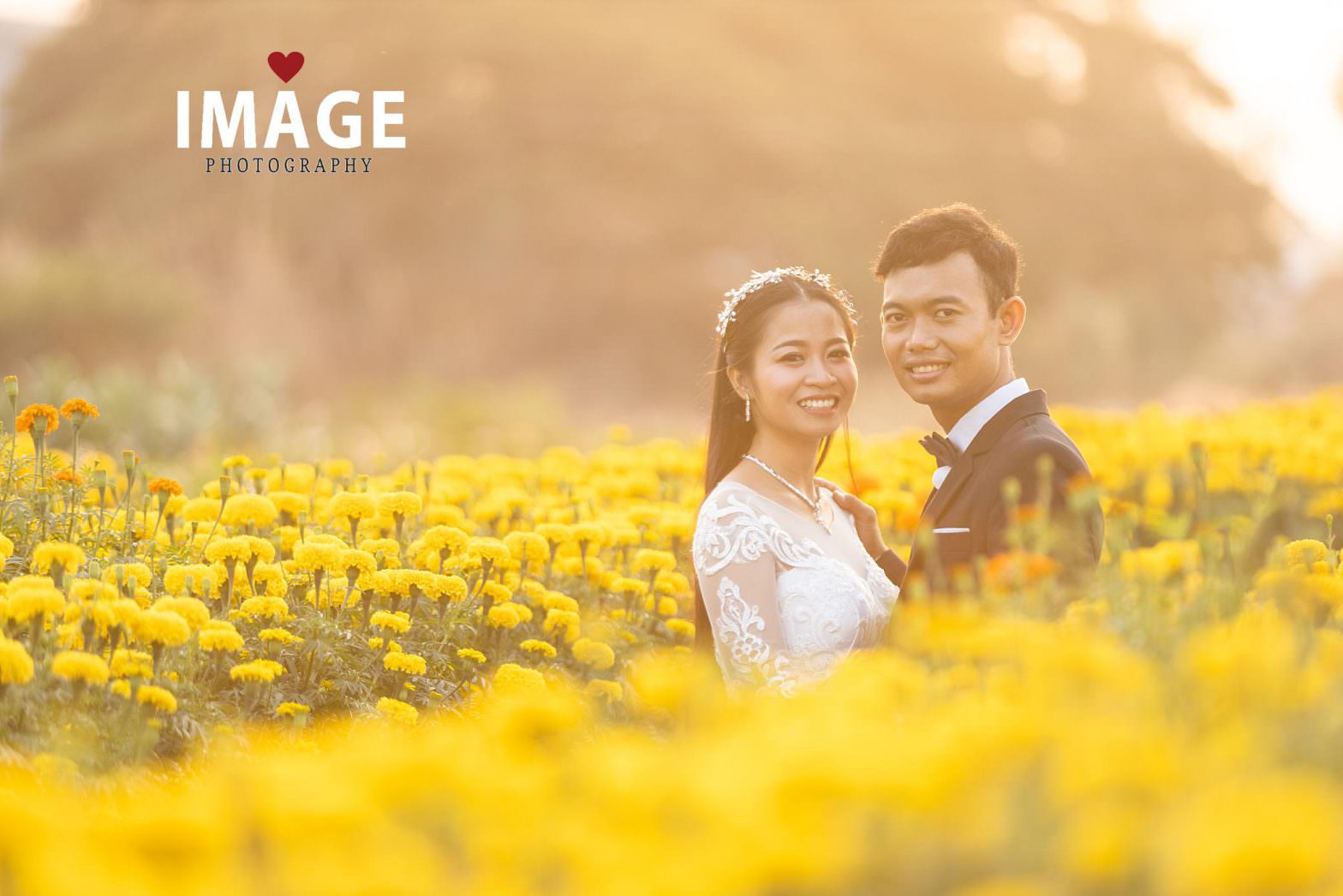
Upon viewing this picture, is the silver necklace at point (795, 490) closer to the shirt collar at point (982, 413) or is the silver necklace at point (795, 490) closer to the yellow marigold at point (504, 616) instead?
the shirt collar at point (982, 413)

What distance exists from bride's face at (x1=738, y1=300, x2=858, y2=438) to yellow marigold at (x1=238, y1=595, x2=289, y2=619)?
157 cm

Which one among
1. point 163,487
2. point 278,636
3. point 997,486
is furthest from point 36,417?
point 997,486

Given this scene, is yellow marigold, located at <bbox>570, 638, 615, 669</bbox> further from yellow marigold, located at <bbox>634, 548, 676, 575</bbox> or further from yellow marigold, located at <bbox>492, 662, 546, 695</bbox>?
yellow marigold, located at <bbox>634, 548, 676, 575</bbox>

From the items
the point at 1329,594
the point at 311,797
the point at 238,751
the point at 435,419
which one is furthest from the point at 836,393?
the point at 435,419

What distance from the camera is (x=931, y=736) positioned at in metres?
1.37

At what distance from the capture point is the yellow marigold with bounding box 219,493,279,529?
3674 mm

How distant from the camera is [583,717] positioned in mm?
3439

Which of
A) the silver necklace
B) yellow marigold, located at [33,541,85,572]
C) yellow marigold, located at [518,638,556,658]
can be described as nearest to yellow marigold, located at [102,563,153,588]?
yellow marigold, located at [33,541,85,572]

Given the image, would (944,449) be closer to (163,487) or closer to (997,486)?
(997,486)

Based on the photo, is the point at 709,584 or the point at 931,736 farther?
the point at 709,584

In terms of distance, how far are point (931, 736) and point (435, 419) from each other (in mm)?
11584

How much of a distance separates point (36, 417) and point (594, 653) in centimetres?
177

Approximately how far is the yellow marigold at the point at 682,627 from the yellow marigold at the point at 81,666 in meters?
2.05

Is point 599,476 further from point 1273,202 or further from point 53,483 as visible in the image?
point 1273,202
